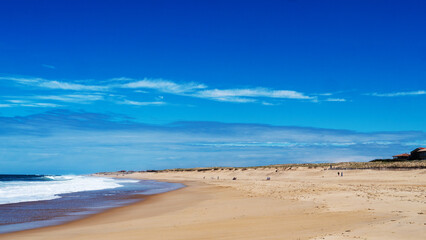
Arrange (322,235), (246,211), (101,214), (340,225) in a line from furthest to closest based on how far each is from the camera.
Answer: (101,214) → (246,211) → (340,225) → (322,235)

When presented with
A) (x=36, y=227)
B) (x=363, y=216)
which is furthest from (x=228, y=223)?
(x=36, y=227)

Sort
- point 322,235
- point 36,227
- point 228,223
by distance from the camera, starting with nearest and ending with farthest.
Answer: point 322,235
point 228,223
point 36,227

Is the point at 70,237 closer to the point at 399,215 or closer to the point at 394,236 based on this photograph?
the point at 394,236

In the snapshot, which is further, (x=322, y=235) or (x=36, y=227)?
(x=36, y=227)

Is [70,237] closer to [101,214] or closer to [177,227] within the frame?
[177,227]

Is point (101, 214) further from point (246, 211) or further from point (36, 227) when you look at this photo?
point (246, 211)

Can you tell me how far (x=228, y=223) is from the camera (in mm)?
13664

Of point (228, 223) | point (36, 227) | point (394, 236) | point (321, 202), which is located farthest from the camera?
point (321, 202)

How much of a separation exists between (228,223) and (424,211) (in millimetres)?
6987

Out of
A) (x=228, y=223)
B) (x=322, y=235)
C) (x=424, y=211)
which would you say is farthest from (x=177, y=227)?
(x=424, y=211)

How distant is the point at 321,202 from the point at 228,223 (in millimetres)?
6695

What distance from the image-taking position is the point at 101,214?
2003cm

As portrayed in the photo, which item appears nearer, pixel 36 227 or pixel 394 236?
pixel 394 236

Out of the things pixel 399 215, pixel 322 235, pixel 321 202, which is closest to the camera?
pixel 322 235
